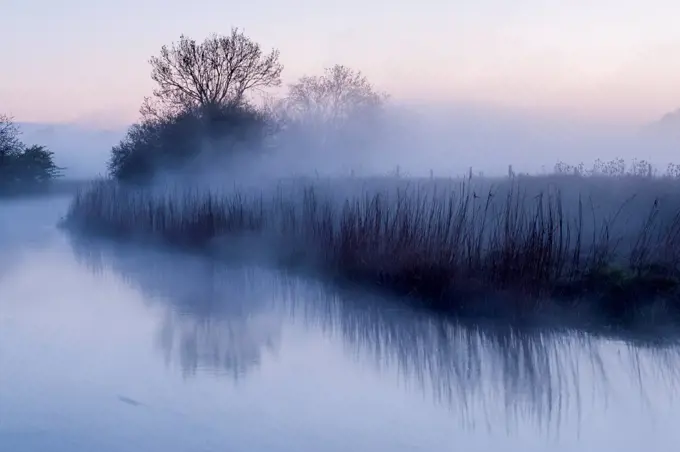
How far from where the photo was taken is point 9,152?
43.6 meters

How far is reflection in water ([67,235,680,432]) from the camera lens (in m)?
6.24

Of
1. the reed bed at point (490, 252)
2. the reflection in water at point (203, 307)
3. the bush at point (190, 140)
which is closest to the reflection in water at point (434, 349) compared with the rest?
the reflection in water at point (203, 307)

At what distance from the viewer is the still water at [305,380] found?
519 centimetres

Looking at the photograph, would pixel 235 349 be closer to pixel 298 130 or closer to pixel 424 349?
pixel 424 349

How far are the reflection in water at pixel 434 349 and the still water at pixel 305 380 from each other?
0.9 inches

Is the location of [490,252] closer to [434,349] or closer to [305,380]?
[434,349]

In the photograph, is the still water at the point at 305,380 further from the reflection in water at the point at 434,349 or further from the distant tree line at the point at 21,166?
the distant tree line at the point at 21,166

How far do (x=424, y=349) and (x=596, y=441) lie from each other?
2736mm

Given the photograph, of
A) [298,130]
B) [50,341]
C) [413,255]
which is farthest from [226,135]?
[50,341]

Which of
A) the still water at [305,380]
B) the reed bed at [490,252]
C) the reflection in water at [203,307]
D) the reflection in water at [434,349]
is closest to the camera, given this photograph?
the still water at [305,380]

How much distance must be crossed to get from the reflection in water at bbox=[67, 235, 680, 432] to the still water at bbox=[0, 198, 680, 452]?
0.02 m

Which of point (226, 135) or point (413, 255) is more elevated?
point (226, 135)

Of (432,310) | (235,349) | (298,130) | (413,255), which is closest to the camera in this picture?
(235,349)

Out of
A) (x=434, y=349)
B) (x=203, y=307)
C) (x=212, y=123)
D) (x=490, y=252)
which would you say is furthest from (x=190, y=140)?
(x=434, y=349)
